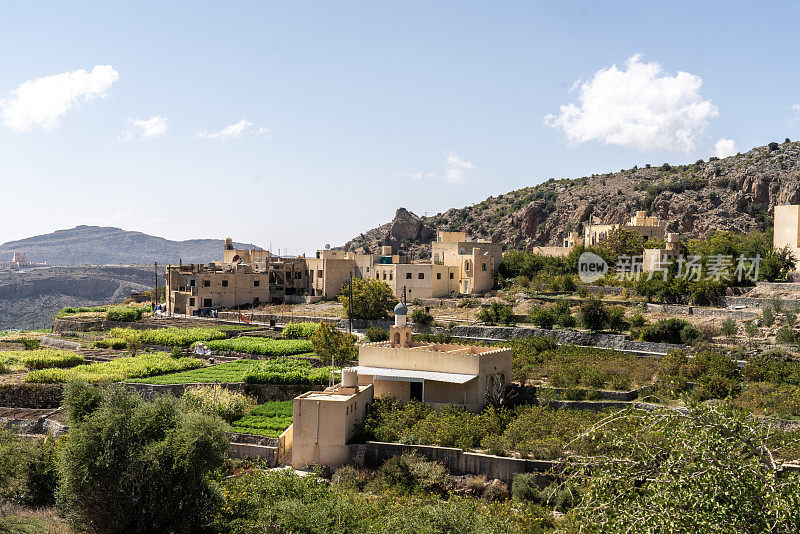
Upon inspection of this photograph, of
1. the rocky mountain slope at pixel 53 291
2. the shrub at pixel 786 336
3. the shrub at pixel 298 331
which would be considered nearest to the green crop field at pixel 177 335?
→ the shrub at pixel 298 331

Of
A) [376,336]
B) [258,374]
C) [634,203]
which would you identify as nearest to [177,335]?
[376,336]

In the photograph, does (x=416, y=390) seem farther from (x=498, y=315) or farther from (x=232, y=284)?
(x=232, y=284)

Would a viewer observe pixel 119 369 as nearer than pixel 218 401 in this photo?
No

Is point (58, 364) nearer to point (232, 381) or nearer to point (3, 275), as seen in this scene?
point (232, 381)

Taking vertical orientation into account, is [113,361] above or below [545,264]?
below

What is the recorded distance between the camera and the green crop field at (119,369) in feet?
103

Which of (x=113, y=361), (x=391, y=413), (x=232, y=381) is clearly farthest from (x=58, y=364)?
(x=391, y=413)

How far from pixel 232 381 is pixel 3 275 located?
155706 mm

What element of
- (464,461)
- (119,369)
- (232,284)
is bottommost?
(464,461)

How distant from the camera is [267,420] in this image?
25.8 meters

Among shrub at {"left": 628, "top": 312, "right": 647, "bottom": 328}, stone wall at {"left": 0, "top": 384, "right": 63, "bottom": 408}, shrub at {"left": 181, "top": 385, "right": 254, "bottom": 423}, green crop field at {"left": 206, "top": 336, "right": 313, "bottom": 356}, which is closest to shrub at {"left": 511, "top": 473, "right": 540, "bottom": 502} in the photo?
shrub at {"left": 181, "top": 385, "right": 254, "bottom": 423}

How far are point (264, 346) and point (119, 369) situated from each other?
8.37m

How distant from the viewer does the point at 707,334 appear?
116ft

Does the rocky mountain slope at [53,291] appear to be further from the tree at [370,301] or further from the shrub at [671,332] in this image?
the shrub at [671,332]
